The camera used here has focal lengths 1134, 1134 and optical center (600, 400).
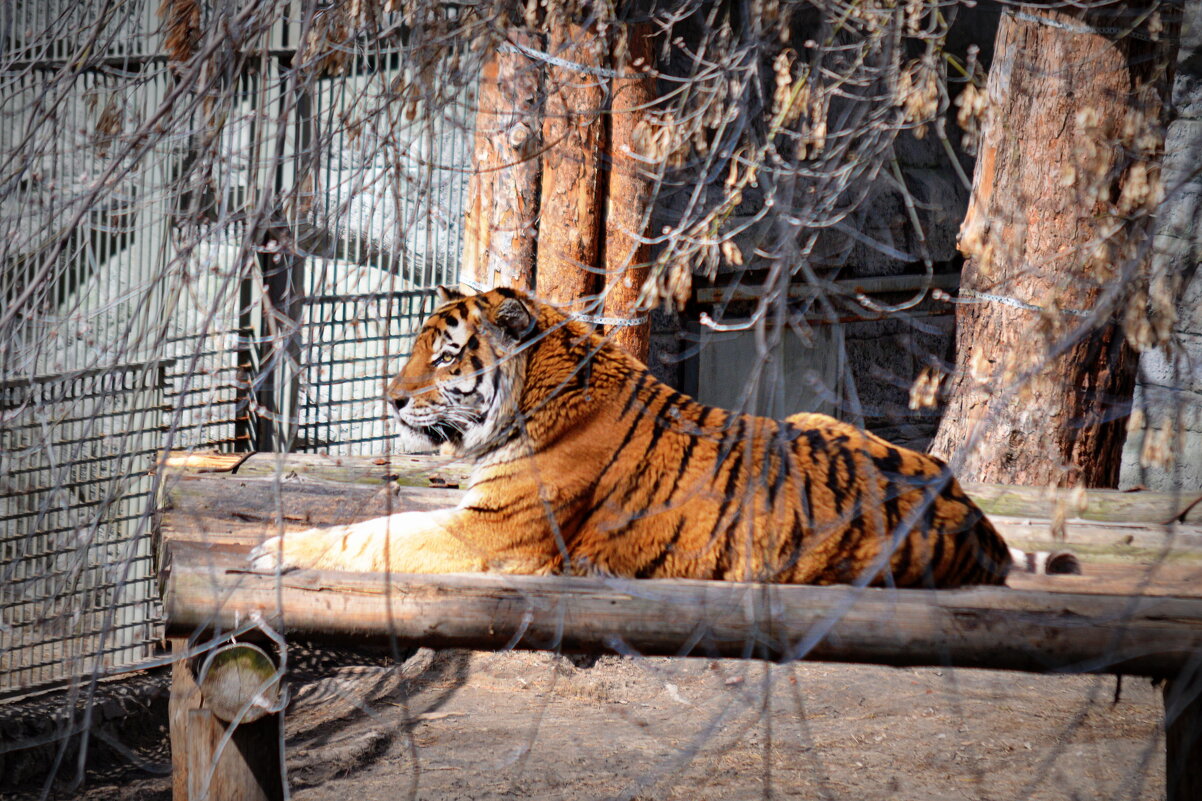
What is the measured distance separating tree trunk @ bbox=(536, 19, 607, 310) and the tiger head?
2.97ft

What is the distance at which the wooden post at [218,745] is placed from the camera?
8.43 ft

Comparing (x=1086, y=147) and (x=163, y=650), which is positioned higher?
(x=1086, y=147)

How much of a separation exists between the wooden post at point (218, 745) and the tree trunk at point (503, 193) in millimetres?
2040

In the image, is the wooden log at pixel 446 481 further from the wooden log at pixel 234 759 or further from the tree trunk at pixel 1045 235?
the wooden log at pixel 234 759

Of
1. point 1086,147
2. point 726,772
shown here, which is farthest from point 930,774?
point 1086,147

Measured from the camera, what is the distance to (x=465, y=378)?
3223 mm

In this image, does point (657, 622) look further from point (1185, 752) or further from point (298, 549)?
point (1185, 752)

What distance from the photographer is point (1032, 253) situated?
12.9 feet

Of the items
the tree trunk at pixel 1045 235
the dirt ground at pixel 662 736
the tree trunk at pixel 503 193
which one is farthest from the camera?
the tree trunk at pixel 503 193

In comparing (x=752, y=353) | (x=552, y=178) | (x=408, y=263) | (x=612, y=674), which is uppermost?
(x=552, y=178)

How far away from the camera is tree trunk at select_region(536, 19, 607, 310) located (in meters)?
4.14

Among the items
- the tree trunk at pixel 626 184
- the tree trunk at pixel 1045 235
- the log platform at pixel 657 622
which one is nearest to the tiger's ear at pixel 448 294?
the tree trunk at pixel 626 184

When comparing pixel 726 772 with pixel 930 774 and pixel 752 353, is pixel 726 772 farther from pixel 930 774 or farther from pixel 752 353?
pixel 752 353

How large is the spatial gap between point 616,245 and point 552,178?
347 mm
